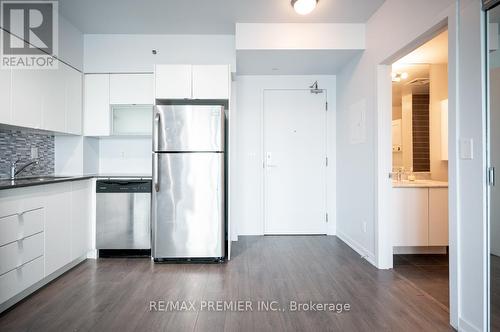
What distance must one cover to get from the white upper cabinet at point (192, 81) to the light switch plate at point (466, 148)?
211cm

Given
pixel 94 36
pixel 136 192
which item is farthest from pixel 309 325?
pixel 94 36

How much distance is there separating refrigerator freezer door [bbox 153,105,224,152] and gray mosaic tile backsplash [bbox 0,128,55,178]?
4.21ft

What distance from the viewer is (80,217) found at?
9.17 feet

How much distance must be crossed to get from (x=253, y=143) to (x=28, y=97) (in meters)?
2.53

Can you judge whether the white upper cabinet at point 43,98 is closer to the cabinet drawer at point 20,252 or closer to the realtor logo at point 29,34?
the realtor logo at point 29,34

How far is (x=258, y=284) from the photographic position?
2.34 m

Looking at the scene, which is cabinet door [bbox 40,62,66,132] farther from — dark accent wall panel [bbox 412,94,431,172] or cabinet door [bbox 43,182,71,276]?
dark accent wall panel [bbox 412,94,431,172]

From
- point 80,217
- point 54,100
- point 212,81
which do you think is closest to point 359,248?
point 212,81

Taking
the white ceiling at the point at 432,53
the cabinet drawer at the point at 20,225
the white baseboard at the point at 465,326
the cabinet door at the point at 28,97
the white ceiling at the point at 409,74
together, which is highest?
the white ceiling at the point at 432,53

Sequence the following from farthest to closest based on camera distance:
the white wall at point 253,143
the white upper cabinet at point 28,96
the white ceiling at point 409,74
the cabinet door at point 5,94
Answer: the white wall at point 253,143, the white ceiling at point 409,74, the white upper cabinet at point 28,96, the cabinet door at point 5,94

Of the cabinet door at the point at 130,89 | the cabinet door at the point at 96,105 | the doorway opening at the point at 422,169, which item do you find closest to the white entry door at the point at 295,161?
the doorway opening at the point at 422,169

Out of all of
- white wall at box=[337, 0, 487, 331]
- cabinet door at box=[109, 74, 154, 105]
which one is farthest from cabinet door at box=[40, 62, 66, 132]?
white wall at box=[337, 0, 487, 331]

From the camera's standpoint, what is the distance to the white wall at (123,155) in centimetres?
351

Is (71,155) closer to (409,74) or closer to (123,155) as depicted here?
(123,155)
